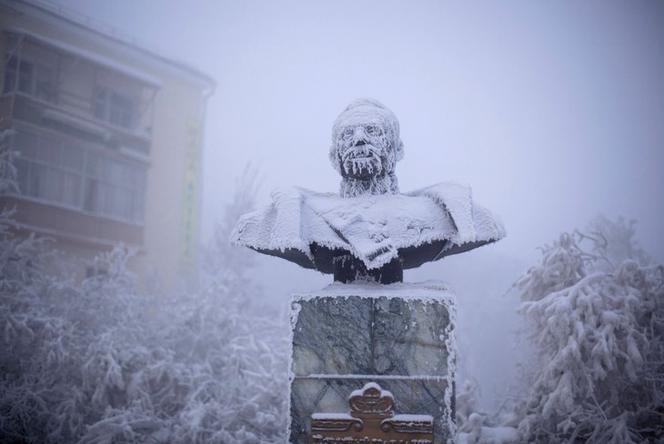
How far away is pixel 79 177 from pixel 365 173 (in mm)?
13467

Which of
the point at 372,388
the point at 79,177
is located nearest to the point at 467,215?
the point at 372,388

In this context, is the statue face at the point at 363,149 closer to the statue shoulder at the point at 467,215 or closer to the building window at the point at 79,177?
the statue shoulder at the point at 467,215

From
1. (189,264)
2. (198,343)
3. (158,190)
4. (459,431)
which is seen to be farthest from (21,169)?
(459,431)

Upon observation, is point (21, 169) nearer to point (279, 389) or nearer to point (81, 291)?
point (81, 291)

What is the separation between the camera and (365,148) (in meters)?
3.33

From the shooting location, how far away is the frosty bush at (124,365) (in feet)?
22.8

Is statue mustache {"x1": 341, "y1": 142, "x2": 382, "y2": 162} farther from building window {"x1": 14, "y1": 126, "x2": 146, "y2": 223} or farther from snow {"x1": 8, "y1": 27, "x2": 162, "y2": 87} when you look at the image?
snow {"x1": 8, "y1": 27, "x2": 162, "y2": 87}

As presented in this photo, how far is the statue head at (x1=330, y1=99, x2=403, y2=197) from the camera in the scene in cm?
335

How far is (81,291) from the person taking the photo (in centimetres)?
854

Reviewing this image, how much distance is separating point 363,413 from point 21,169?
13.4 metres

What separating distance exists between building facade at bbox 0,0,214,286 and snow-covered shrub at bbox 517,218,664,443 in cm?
862

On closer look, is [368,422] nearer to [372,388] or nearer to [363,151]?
[372,388]

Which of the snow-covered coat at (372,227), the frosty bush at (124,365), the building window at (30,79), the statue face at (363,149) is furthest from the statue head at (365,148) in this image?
the building window at (30,79)

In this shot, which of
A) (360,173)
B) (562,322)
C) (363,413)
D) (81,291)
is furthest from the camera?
(81,291)
